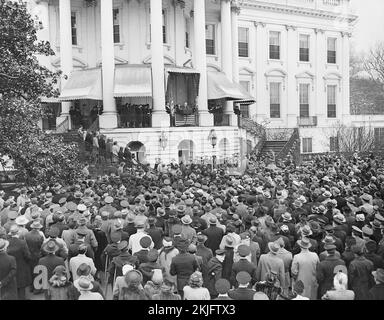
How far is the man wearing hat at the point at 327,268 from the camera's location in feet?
26.9

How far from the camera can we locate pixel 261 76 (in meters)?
41.2

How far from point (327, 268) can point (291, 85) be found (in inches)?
1413

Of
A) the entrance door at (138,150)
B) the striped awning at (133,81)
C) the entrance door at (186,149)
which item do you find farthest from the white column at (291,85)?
the entrance door at (138,150)

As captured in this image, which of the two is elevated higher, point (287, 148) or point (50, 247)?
point (287, 148)

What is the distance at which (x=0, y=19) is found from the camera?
13898 mm

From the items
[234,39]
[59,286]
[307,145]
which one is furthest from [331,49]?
[59,286]

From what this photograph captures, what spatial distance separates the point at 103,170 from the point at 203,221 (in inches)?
513

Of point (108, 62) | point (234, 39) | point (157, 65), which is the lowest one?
point (157, 65)

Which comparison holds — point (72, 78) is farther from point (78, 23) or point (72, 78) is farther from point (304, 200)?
point (304, 200)

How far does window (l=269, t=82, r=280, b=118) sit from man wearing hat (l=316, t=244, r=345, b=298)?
34481 millimetres

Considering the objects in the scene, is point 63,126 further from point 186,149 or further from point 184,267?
point 184,267

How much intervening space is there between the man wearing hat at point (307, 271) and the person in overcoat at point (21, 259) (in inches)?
187

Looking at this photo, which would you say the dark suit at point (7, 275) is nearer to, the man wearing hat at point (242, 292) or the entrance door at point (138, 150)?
the man wearing hat at point (242, 292)
